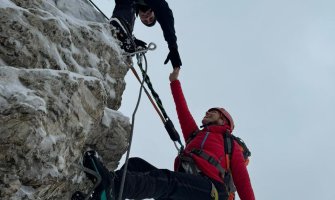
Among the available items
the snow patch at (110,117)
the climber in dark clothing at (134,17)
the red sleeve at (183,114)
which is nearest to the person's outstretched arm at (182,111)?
the red sleeve at (183,114)

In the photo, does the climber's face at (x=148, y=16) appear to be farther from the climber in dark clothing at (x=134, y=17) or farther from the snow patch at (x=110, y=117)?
the snow patch at (x=110, y=117)

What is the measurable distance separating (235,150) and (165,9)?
8.44ft

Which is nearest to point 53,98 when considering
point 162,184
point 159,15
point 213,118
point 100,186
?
point 100,186

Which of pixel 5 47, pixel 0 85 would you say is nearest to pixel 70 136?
pixel 0 85

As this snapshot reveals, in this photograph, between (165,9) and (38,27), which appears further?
(165,9)

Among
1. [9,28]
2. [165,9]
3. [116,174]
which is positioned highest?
[165,9]

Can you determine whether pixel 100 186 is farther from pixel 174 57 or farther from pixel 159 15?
pixel 159 15

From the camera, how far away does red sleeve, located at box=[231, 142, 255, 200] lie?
6.17 m

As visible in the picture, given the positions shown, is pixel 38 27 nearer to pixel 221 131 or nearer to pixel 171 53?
pixel 171 53

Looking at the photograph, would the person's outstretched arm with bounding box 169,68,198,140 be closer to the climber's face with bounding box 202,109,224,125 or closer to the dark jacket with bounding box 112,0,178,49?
the climber's face with bounding box 202,109,224,125

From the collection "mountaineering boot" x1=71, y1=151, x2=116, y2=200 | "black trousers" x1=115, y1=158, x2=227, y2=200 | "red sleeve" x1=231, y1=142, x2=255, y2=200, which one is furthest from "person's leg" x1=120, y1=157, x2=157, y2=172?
"red sleeve" x1=231, y1=142, x2=255, y2=200

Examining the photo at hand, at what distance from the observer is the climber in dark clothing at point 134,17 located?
6.67 metres

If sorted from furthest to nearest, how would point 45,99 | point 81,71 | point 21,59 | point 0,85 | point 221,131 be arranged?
point 221,131 < point 81,71 < point 21,59 < point 45,99 < point 0,85

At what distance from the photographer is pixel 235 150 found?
636cm
